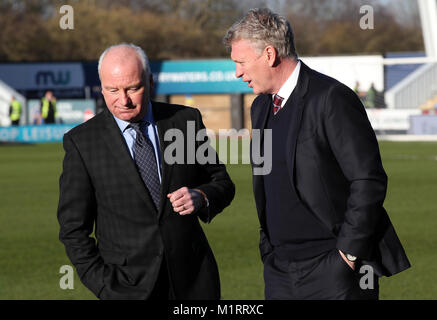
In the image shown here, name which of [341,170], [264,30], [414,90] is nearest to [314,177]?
[341,170]

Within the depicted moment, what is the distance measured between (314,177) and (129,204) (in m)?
0.87

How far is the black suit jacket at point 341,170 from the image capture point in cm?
399

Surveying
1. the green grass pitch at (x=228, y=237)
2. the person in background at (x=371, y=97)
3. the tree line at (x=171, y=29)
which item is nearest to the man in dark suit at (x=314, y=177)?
the green grass pitch at (x=228, y=237)

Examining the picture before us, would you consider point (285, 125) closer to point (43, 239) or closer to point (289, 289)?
point (289, 289)

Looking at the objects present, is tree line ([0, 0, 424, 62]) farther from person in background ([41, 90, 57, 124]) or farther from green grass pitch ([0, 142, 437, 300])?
green grass pitch ([0, 142, 437, 300])

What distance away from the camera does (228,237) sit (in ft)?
37.2

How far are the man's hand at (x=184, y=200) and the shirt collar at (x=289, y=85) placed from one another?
65 cm

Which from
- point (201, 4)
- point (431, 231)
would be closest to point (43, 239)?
point (431, 231)

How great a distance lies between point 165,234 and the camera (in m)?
4.17

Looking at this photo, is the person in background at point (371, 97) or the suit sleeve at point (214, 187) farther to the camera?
the person in background at point (371, 97)

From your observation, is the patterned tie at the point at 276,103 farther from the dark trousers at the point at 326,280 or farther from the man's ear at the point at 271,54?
the dark trousers at the point at 326,280

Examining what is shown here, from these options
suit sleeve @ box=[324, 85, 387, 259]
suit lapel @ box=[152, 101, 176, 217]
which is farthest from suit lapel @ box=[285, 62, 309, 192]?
suit lapel @ box=[152, 101, 176, 217]

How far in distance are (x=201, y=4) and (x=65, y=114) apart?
3113 centimetres

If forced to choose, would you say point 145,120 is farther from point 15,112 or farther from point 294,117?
point 15,112
